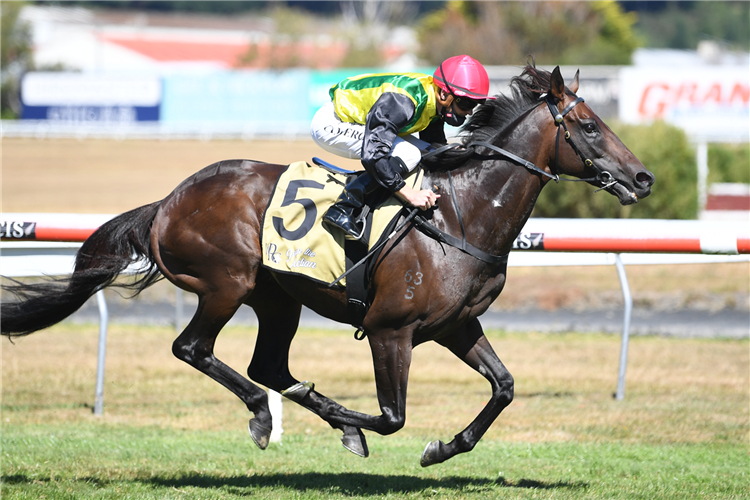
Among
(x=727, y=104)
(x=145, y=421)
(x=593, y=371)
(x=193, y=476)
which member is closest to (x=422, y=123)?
(x=193, y=476)

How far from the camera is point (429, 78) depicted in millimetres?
4328

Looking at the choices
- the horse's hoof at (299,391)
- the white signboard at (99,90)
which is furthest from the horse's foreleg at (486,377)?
the white signboard at (99,90)

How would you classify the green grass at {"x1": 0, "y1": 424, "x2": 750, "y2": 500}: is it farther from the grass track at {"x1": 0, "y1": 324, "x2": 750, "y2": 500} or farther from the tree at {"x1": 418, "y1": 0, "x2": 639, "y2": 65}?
the tree at {"x1": 418, "y1": 0, "x2": 639, "y2": 65}

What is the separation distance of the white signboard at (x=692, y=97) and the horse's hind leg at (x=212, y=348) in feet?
71.4

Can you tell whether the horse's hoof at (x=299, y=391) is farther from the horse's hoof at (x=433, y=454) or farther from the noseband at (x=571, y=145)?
the noseband at (x=571, y=145)

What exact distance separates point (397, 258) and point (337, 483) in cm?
133

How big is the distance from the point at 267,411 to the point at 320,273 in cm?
79

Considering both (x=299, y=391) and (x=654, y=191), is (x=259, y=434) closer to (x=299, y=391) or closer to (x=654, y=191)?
(x=299, y=391)

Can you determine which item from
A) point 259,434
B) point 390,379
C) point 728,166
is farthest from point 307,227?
point 728,166

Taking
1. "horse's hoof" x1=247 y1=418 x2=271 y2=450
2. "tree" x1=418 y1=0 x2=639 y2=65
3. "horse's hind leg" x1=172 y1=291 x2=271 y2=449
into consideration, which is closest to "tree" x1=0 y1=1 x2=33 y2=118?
"tree" x1=418 y1=0 x2=639 y2=65

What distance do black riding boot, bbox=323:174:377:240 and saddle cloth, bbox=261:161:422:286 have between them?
81 mm

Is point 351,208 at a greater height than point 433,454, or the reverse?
point 351,208

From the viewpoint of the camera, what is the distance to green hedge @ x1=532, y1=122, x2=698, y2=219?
A: 46.6ft

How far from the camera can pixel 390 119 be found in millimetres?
4055
